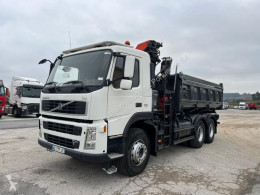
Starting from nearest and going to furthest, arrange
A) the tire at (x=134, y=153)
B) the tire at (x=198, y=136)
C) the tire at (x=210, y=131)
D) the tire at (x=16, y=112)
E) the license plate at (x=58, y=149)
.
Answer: the license plate at (x=58, y=149) < the tire at (x=134, y=153) < the tire at (x=198, y=136) < the tire at (x=210, y=131) < the tire at (x=16, y=112)

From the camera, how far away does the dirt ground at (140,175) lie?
154 inches

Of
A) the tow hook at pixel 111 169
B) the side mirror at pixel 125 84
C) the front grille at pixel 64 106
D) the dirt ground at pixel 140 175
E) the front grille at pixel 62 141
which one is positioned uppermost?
the side mirror at pixel 125 84

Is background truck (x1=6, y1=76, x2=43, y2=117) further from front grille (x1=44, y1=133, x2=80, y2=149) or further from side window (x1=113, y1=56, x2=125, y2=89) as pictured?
side window (x1=113, y1=56, x2=125, y2=89)

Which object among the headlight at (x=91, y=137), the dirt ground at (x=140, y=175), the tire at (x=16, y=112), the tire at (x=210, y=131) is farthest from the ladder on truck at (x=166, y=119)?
the tire at (x=16, y=112)

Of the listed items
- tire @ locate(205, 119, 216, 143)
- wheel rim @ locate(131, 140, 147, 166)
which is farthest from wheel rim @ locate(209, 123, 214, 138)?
wheel rim @ locate(131, 140, 147, 166)

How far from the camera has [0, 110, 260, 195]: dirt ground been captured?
12.8 feet

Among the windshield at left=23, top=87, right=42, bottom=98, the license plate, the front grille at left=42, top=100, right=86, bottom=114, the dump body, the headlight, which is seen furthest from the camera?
the windshield at left=23, top=87, right=42, bottom=98

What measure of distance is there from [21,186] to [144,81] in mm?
3209

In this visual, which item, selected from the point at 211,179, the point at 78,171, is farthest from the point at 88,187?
the point at 211,179

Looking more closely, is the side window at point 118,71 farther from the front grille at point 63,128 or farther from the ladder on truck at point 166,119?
the ladder on truck at point 166,119

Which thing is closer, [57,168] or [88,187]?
[88,187]

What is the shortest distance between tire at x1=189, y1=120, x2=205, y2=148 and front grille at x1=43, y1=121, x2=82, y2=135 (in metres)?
4.68

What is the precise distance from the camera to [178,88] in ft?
20.6

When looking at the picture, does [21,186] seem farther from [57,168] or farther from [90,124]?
[90,124]
